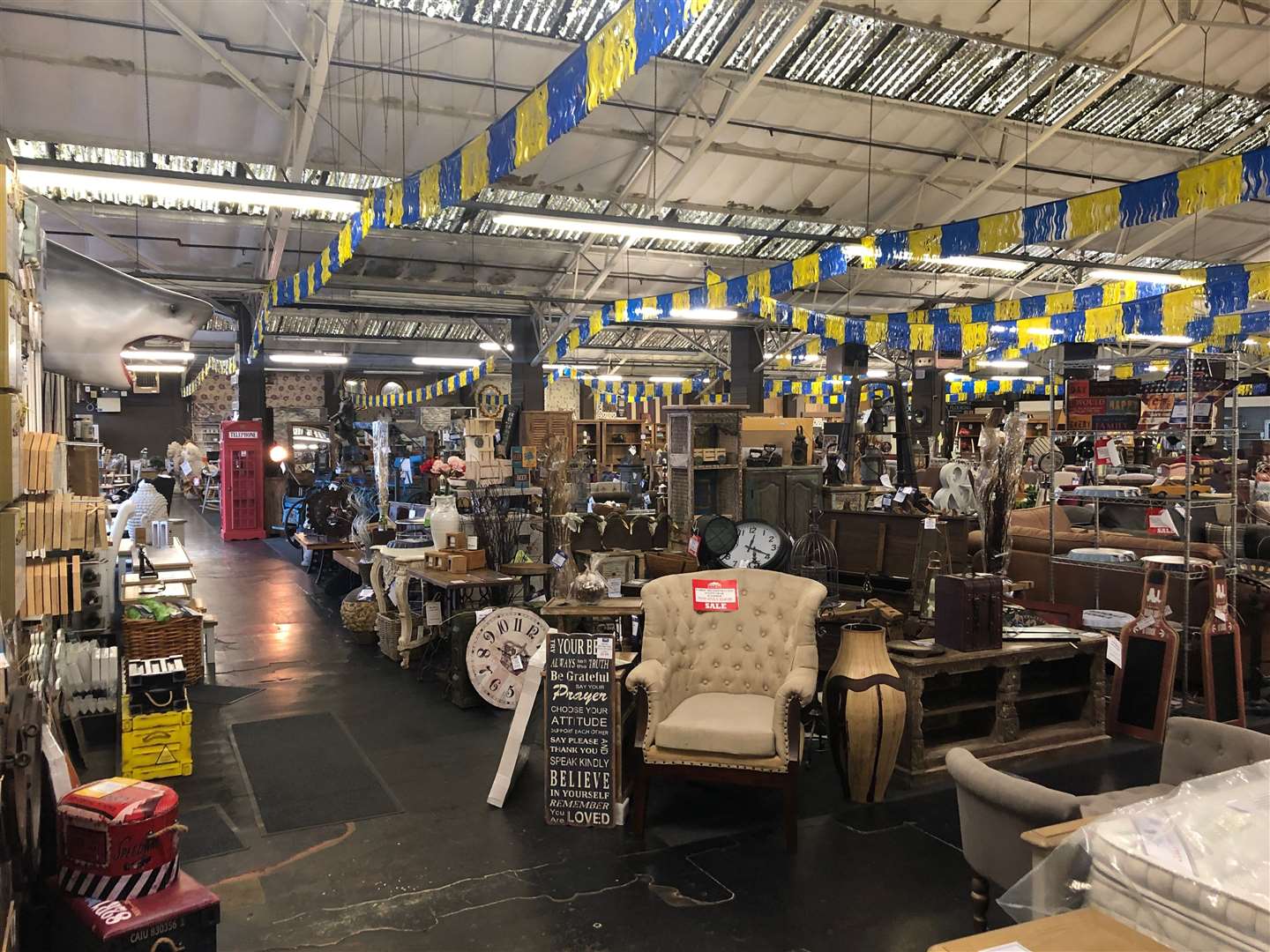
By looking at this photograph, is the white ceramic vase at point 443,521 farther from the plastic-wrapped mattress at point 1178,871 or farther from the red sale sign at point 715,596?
the plastic-wrapped mattress at point 1178,871

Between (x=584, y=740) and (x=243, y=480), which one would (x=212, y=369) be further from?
(x=584, y=740)

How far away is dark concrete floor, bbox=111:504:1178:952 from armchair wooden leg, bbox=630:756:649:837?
3.0 inches

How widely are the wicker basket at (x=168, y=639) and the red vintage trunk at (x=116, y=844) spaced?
3.14 m

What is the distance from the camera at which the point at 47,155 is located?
859 cm

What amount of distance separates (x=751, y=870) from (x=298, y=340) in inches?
717

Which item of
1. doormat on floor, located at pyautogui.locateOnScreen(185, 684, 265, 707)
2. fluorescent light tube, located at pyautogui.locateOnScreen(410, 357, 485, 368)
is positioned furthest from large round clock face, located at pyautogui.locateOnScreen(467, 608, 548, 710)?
fluorescent light tube, located at pyautogui.locateOnScreen(410, 357, 485, 368)

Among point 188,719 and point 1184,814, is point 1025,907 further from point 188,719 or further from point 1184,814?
point 188,719

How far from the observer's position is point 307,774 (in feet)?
14.3

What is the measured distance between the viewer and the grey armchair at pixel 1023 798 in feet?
7.52

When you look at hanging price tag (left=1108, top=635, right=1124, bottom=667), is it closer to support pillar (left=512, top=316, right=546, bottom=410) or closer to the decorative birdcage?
the decorative birdcage

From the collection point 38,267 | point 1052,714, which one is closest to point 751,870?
point 1052,714

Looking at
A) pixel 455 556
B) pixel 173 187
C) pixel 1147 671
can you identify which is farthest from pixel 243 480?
pixel 1147 671

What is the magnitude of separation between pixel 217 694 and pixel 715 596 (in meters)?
3.61

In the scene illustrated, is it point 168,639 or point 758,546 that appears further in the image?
point 168,639
